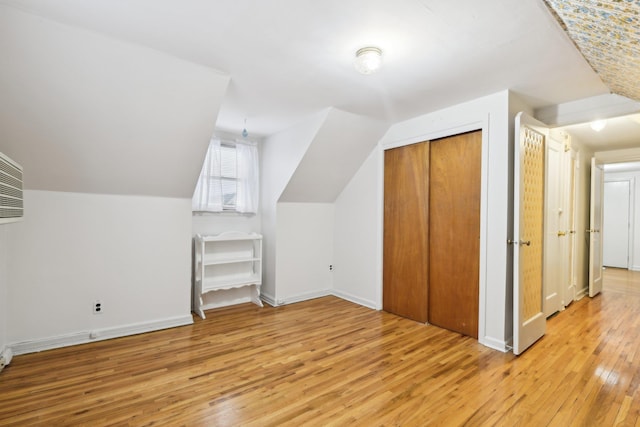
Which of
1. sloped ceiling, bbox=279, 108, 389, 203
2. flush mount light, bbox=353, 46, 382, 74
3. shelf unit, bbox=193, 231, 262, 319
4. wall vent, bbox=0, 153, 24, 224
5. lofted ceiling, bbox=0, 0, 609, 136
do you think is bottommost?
shelf unit, bbox=193, 231, 262, 319

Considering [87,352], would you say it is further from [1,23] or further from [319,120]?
[319,120]

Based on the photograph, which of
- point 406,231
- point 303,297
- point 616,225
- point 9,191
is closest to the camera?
point 9,191

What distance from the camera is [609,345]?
2803 millimetres

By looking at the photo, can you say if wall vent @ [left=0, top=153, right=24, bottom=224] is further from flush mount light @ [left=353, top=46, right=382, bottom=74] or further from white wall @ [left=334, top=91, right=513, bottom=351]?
white wall @ [left=334, top=91, right=513, bottom=351]

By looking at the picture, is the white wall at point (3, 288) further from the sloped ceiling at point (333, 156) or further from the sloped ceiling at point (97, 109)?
the sloped ceiling at point (333, 156)

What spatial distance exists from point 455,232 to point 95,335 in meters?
3.61

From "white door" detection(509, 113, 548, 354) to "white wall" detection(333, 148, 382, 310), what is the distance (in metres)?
1.54

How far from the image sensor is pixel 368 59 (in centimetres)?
202

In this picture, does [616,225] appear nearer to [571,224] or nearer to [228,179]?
[571,224]

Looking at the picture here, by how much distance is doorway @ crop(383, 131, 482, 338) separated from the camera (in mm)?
2939

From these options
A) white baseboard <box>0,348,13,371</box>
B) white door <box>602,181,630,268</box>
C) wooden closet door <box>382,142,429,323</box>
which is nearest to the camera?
white baseboard <box>0,348,13,371</box>

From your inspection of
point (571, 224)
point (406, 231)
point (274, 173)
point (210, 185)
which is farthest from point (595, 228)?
point (210, 185)

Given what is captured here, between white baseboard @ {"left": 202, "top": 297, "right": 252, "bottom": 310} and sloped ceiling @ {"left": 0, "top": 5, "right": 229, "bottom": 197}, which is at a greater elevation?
sloped ceiling @ {"left": 0, "top": 5, "right": 229, "bottom": 197}

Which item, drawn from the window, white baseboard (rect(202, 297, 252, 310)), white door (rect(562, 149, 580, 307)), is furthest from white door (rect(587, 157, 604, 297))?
white baseboard (rect(202, 297, 252, 310))
